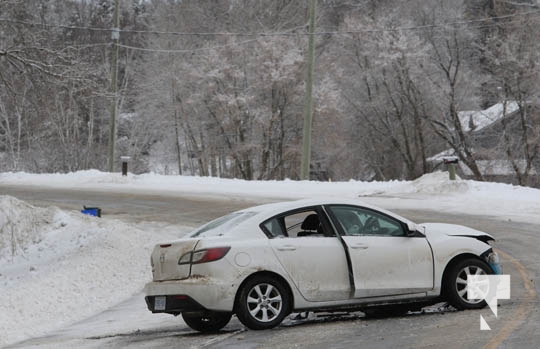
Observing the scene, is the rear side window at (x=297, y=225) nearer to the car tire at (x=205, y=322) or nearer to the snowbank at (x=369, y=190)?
the car tire at (x=205, y=322)

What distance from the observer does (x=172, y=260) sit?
8.20 meters

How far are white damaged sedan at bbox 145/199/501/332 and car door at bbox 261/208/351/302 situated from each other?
0.01 metres

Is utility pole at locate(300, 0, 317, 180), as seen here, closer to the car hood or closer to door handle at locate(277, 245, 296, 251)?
the car hood

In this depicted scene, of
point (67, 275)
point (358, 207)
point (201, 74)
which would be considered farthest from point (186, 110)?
point (358, 207)

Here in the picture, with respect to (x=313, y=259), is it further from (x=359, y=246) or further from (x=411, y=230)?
(x=411, y=230)

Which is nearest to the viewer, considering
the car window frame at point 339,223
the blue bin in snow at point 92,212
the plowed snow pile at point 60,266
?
the car window frame at point 339,223

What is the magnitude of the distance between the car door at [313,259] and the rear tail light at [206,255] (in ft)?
1.87

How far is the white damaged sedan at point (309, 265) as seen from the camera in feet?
26.3

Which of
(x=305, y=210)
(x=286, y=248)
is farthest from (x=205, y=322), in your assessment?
(x=305, y=210)

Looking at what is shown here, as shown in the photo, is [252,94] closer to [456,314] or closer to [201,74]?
[201,74]

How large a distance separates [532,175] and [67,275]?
30.9 metres

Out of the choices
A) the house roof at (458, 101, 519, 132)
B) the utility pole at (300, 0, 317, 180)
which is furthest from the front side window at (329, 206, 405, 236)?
the house roof at (458, 101, 519, 132)

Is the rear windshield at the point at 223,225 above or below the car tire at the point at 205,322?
above

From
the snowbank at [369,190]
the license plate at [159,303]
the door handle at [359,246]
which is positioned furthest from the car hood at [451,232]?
the snowbank at [369,190]
